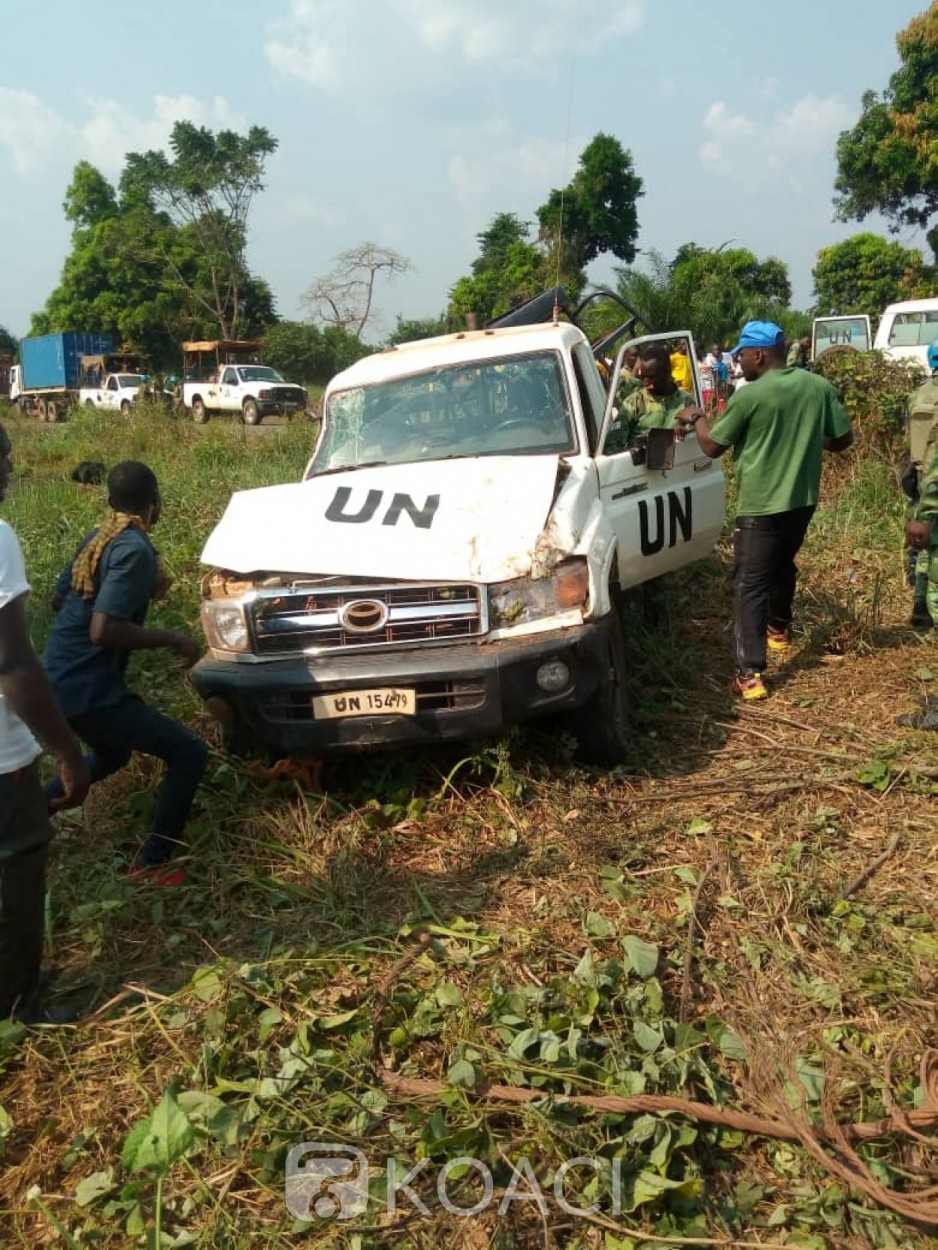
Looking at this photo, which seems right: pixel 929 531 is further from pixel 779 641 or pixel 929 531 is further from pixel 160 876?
pixel 160 876

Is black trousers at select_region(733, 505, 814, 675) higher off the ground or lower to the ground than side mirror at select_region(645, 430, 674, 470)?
lower

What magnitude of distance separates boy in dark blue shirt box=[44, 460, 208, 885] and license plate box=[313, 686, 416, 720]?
1.65 ft

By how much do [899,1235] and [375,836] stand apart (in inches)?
88.5

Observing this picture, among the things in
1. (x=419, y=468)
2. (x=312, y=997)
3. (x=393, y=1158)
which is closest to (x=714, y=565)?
(x=419, y=468)

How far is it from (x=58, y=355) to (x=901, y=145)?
92.7ft

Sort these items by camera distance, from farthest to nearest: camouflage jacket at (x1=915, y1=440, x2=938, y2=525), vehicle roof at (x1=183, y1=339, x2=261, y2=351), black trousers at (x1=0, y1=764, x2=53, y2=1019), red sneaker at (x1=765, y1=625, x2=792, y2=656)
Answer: vehicle roof at (x1=183, y1=339, x2=261, y2=351) → red sneaker at (x1=765, y1=625, x2=792, y2=656) → camouflage jacket at (x1=915, y1=440, x2=938, y2=525) → black trousers at (x1=0, y1=764, x2=53, y2=1019)

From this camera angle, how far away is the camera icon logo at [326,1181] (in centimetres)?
222

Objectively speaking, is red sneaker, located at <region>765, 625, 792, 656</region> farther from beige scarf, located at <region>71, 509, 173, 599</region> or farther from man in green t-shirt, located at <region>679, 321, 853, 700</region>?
beige scarf, located at <region>71, 509, 173, 599</region>

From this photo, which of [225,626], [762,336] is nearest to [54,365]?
[762,336]

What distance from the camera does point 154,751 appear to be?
12.1 feet

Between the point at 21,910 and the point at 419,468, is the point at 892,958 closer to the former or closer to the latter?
the point at 21,910

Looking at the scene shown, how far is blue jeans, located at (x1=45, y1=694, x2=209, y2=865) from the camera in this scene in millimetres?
3598

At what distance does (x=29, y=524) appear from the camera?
8.66 m

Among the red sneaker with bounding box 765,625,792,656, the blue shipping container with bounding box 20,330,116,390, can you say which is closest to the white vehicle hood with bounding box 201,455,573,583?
the red sneaker with bounding box 765,625,792,656
